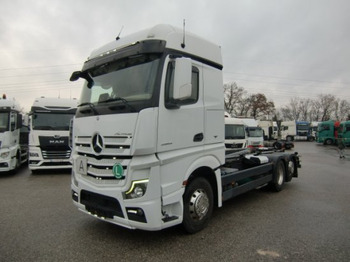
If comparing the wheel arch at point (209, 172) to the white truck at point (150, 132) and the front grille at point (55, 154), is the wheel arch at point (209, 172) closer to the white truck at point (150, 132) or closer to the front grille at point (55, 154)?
the white truck at point (150, 132)

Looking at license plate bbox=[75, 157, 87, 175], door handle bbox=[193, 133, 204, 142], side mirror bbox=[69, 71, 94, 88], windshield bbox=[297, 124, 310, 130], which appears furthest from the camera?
windshield bbox=[297, 124, 310, 130]

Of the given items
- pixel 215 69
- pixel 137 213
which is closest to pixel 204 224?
pixel 137 213

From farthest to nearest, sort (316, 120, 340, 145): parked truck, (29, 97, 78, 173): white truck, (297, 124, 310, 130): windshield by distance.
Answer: (297, 124, 310, 130): windshield < (316, 120, 340, 145): parked truck < (29, 97, 78, 173): white truck

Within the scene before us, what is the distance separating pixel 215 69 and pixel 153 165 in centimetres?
229

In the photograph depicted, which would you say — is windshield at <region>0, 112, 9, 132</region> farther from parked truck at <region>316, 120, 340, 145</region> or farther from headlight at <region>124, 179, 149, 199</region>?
parked truck at <region>316, 120, 340, 145</region>

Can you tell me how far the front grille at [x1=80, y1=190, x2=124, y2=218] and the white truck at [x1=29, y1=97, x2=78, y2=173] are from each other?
6736 mm

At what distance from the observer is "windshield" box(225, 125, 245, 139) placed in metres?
15.5

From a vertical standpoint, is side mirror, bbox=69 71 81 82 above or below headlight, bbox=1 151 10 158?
above

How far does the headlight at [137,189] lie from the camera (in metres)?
3.23

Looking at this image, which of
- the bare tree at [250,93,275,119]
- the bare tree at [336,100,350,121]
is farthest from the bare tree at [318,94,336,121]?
the bare tree at [250,93,275,119]

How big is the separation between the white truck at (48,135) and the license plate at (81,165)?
6393mm

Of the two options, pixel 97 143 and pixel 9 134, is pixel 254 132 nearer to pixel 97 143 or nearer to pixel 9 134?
pixel 9 134

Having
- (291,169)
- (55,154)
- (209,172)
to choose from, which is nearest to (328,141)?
(291,169)

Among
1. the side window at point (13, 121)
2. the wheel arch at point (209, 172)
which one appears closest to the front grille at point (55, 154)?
the side window at point (13, 121)
